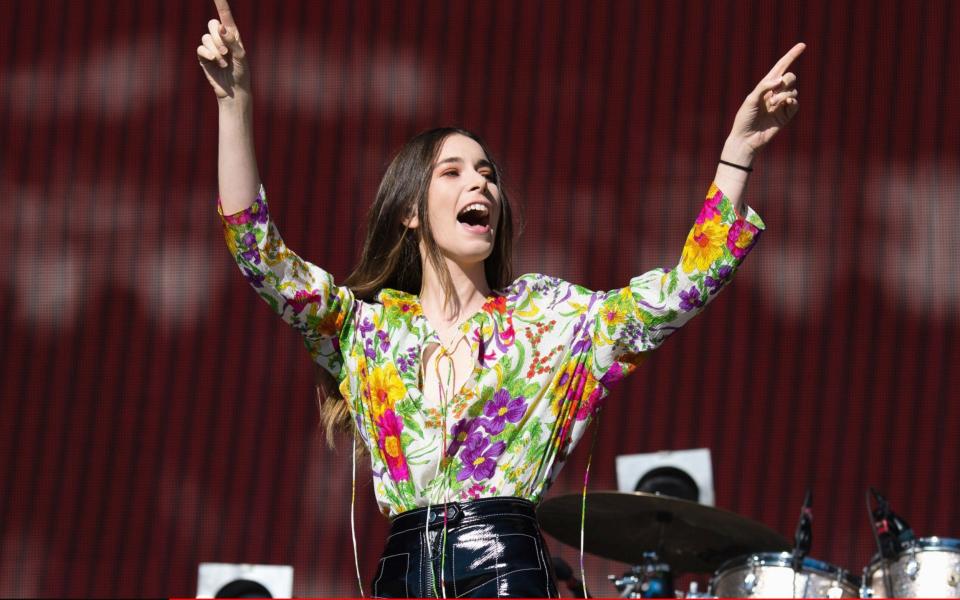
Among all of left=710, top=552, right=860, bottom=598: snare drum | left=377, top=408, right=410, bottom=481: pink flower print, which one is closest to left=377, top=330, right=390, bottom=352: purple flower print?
left=377, top=408, right=410, bottom=481: pink flower print

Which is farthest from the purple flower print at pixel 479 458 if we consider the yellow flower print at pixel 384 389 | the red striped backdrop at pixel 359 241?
the red striped backdrop at pixel 359 241

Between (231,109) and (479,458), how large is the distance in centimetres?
57

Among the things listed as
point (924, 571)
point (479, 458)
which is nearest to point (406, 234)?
point (479, 458)

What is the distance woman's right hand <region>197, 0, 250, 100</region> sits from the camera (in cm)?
200

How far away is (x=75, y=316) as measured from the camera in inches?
210

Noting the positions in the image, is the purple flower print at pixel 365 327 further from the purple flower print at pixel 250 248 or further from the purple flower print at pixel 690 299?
the purple flower print at pixel 690 299

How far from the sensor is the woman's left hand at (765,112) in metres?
1.96

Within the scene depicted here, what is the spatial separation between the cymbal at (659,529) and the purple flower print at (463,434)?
1.71 m

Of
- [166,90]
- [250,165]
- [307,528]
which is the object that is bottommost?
[307,528]

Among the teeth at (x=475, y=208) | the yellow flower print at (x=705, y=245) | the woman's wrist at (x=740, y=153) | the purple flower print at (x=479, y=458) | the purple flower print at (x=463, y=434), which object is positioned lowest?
the purple flower print at (x=479, y=458)

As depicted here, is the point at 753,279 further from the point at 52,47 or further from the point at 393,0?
the point at 52,47

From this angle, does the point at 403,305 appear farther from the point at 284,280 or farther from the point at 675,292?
the point at 675,292

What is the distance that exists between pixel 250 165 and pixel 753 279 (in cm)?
343

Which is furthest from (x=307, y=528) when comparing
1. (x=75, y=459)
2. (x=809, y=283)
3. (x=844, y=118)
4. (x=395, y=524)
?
(x=395, y=524)
